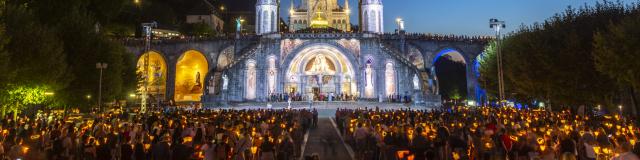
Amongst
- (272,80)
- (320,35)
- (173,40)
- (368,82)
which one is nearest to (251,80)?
(272,80)

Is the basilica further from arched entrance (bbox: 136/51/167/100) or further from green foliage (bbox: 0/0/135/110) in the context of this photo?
green foliage (bbox: 0/0/135/110)

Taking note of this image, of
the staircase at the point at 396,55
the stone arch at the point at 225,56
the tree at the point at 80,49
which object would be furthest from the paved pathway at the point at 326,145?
the stone arch at the point at 225,56

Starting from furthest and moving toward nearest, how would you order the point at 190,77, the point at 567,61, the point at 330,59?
1. the point at 190,77
2. the point at 330,59
3. the point at 567,61

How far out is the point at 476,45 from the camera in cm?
4741

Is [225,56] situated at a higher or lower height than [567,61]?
higher

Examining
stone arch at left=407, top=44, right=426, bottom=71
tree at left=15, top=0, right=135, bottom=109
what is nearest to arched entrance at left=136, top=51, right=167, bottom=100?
tree at left=15, top=0, right=135, bottom=109

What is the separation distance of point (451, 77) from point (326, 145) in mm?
52435

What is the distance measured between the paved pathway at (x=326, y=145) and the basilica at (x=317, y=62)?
1954 centimetres

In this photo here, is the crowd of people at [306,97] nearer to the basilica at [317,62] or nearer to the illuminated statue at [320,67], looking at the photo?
the basilica at [317,62]

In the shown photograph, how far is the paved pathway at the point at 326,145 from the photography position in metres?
13.3

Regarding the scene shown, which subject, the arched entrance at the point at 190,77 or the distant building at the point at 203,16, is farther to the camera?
the distant building at the point at 203,16

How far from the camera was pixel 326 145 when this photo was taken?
15430 mm

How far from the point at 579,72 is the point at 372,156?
53.8 ft

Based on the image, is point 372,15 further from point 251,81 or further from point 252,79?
point 251,81
